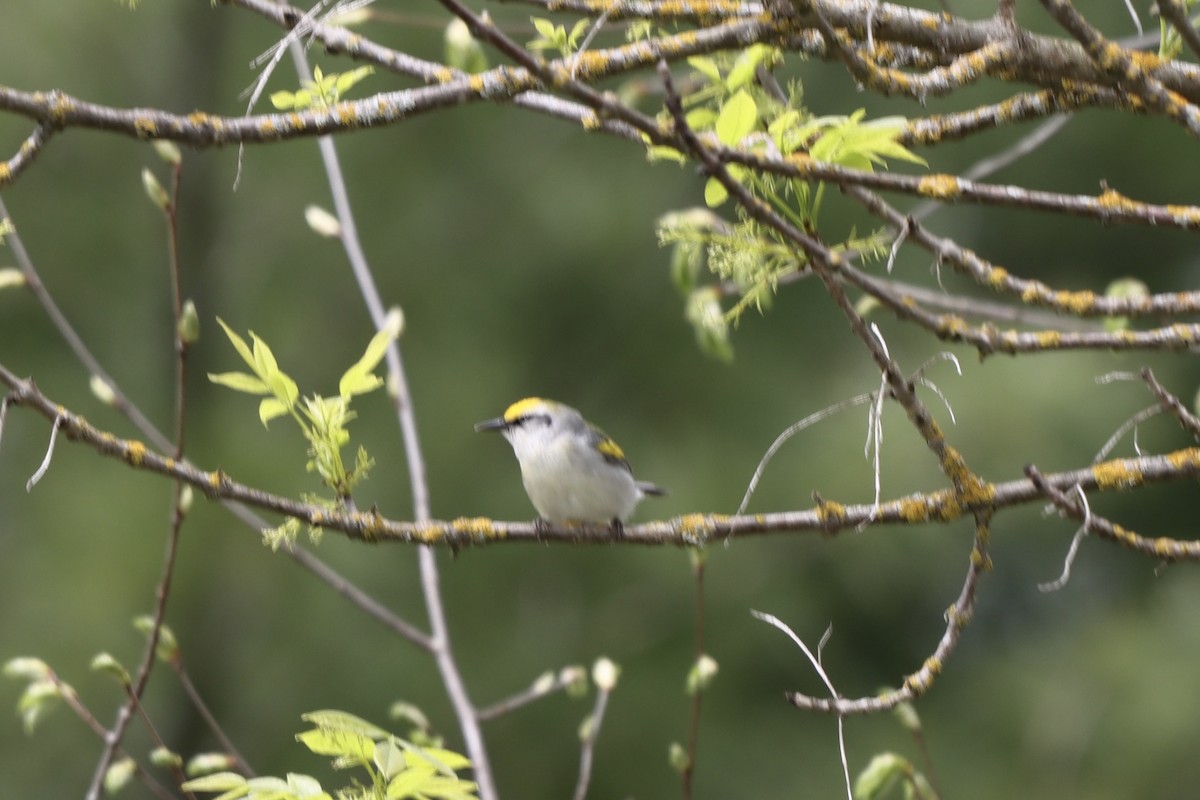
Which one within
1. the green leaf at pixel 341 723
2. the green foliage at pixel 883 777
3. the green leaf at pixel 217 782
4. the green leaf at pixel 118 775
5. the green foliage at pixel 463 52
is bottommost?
the green leaf at pixel 118 775

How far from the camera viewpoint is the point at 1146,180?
6223 millimetres

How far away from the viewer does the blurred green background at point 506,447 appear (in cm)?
554

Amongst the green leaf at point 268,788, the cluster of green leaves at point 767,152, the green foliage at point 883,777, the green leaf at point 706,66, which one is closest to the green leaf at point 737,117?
the cluster of green leaves at point 767,152

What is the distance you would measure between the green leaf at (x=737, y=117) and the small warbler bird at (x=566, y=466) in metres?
2.21

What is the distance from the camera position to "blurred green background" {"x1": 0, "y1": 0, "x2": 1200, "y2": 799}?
18.2 feet

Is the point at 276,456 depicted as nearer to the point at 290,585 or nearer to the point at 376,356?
Answer: the point at 290,585

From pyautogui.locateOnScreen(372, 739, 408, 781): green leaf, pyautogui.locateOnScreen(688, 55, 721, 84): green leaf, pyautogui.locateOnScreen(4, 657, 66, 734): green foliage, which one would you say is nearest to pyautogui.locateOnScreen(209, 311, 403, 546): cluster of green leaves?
pyautogui.locateOnScreen(372, 739, 408, 781): green leaf

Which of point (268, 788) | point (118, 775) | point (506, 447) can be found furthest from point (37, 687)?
point (506, 447)

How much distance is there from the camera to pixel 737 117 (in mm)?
1507

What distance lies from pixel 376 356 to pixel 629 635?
13.5 ft

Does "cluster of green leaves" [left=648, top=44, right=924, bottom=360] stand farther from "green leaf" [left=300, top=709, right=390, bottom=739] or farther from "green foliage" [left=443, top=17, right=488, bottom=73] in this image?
"green leaf" [left=300, top=709, right=390, bottom=739]

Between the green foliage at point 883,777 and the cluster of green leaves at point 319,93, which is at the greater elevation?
the cluster of green leaves at point 319,93

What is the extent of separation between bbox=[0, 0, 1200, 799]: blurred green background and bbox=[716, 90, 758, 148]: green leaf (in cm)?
384

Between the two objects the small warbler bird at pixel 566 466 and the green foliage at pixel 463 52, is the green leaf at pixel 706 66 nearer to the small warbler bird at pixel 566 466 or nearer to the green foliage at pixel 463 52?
the green foliage at pixel 463 52
